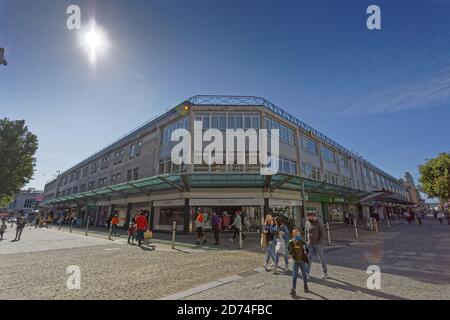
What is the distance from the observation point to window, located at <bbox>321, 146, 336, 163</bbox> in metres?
30.8

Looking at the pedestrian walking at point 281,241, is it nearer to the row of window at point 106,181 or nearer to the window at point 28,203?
the row of window at point 106,181

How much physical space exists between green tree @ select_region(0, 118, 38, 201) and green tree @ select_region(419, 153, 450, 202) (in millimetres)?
61940

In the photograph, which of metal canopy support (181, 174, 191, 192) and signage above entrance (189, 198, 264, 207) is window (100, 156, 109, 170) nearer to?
metal canopy support (181, 174, 191, 192)

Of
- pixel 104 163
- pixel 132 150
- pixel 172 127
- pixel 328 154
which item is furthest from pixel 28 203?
pixel 328 154

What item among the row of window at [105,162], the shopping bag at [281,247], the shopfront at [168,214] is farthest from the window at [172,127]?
the shopping bag at [281,247]

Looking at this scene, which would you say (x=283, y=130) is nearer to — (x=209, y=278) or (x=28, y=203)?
(x=209, y=278)

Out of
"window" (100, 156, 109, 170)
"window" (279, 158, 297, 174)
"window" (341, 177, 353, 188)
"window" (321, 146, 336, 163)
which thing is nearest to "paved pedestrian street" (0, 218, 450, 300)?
"window" (279, 158, 297, 174)

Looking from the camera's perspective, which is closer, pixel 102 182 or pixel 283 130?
pixel 283 130

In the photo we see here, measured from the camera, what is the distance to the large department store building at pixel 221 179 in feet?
58.9

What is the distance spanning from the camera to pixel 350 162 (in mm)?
37969

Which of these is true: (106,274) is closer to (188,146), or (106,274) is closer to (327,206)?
(188,146)

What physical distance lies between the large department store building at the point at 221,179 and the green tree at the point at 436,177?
1058 cm

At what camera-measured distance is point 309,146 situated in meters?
28.0

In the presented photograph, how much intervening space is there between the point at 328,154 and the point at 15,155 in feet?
144
